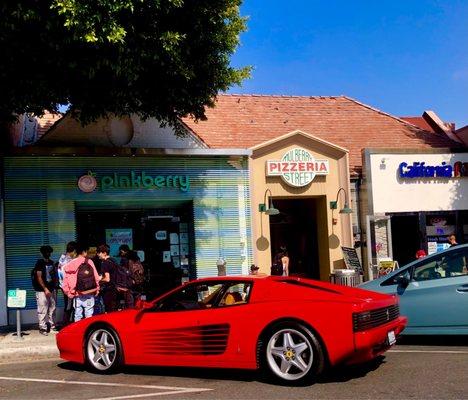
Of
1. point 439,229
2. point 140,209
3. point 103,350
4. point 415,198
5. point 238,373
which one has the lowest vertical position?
point 238,373

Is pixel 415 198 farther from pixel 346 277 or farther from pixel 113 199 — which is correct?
pixel 113 199

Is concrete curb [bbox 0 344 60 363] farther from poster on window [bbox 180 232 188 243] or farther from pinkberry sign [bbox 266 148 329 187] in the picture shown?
pinkberry sign [bbox 266 148 329 187]

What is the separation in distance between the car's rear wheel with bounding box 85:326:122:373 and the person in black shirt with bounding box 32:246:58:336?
4089mm

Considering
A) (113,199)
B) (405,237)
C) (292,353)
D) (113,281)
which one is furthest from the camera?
(405,237)

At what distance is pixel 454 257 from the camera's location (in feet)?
28.7

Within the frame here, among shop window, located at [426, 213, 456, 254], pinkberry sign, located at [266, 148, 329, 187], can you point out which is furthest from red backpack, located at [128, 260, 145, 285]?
shop window, located at [426, 213, 456, 254]

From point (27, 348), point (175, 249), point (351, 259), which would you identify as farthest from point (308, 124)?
point (27, 348)

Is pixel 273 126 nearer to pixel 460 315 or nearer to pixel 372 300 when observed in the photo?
pixel 460 315

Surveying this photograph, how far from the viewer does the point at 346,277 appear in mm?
14984

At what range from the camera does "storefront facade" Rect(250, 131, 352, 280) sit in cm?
1540

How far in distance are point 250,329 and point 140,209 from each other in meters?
8.71

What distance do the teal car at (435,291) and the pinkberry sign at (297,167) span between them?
6.93 meters

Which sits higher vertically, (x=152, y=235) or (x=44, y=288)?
(x=152, y=235)

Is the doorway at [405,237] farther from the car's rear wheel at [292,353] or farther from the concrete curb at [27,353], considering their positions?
the car's rear wheel at [292,353]
